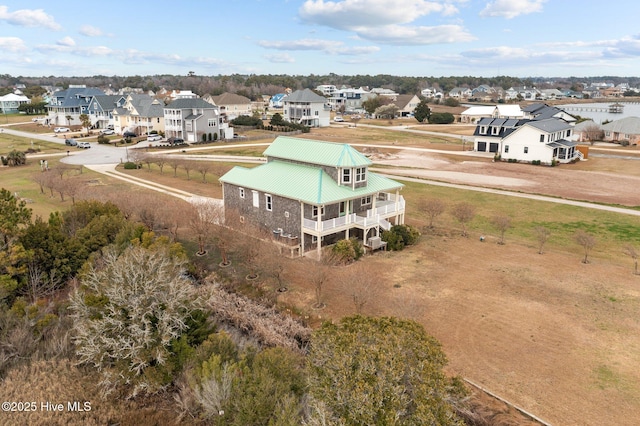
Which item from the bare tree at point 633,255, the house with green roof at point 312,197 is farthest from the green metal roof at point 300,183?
the bare tree at point 633,255

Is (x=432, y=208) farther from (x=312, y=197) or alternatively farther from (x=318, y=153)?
(x=312, y=197)

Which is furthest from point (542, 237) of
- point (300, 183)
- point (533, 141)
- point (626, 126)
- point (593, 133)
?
point (626, 126)

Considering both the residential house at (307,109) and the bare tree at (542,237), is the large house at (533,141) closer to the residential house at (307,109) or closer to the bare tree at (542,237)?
the bare tree at (542,237)

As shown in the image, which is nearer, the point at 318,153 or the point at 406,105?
the point at 318,153

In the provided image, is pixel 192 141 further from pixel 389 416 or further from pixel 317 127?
pixel 389 416

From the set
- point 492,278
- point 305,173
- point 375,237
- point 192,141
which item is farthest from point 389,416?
point 192,141

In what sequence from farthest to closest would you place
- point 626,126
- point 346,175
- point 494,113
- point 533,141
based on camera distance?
1. point 494,113
2. point 626,126
3. point 533,141
4. point 346,175

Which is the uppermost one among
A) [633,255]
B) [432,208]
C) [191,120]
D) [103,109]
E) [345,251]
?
[103,109]
